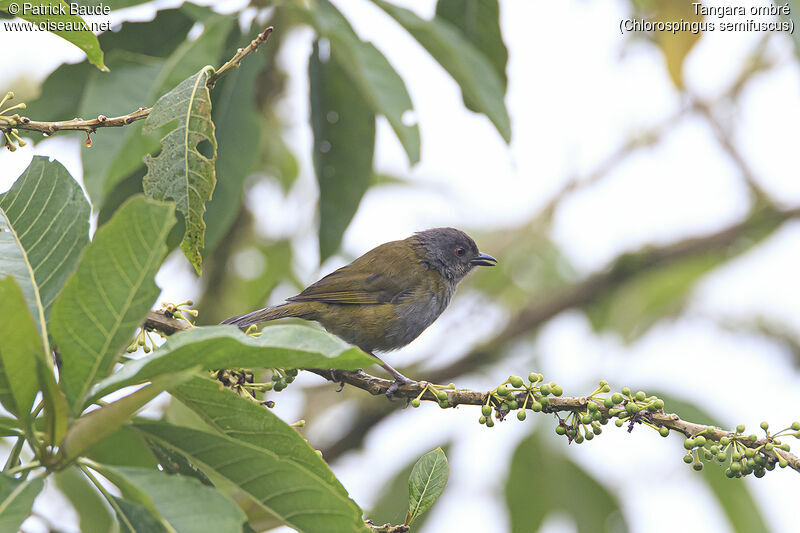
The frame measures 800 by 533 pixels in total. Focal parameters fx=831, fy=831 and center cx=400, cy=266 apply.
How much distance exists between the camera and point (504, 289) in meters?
6.14

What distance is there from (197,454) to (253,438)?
0.39 ft

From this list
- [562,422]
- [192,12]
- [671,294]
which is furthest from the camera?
[671,294]

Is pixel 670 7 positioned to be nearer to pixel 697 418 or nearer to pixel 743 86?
pixel 697 418

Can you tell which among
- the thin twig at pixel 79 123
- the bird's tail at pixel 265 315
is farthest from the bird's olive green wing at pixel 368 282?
the thin twig at pixel 79 123

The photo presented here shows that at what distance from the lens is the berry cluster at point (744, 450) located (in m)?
1.90

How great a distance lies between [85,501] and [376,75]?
1991mm

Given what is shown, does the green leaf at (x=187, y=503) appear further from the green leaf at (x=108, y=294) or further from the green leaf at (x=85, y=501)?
the green leaf at (x=85, y=501)

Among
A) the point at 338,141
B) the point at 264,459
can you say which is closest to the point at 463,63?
the point at 338,141

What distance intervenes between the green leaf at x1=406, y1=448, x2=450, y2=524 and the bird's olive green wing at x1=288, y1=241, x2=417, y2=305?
6.85ft

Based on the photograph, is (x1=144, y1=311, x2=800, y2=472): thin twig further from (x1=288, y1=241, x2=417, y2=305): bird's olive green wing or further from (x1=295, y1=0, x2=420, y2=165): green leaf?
(x1=288, y1=241, x2=417, y2=305): bird's olive green wing

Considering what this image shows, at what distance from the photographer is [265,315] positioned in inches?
145

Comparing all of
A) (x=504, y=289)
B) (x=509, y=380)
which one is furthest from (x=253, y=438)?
(x=504, y=289)

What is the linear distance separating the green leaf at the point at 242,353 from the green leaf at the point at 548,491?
151 inches

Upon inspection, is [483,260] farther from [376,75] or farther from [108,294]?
[108,294]
